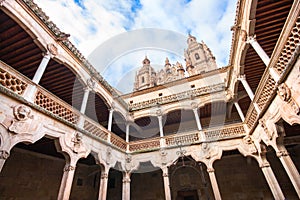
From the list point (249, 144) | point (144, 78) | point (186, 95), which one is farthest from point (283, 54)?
point (144, 78)

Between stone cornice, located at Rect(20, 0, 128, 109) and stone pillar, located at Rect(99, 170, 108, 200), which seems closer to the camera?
stone cornice, located at Rect(20, 0, 128, 109)

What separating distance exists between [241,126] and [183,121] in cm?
498

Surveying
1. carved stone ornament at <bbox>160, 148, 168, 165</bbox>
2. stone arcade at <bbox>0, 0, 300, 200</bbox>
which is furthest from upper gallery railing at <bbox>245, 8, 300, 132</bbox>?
carved stone ornament at <bbox>160, 148, 168, 165</bbox>

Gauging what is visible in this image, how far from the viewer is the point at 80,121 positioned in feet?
23.0

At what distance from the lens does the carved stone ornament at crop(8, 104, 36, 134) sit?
439cm

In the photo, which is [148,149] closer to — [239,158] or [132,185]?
[132,185]

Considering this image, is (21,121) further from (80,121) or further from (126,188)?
(126,188)

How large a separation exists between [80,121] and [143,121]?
6.38m

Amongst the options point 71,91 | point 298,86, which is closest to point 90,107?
point 71,91

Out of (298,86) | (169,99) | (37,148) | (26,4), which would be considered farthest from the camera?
(169,99)

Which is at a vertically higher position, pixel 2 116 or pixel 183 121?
pixel 183 121

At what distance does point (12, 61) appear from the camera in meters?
6.68

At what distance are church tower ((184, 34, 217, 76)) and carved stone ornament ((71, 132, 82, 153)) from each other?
31.2 meters

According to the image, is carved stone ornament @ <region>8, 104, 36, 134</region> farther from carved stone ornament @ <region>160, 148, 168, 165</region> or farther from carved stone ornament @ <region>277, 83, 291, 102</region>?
carved stone ornament @ <region>277, 83, 291, 102</region>
